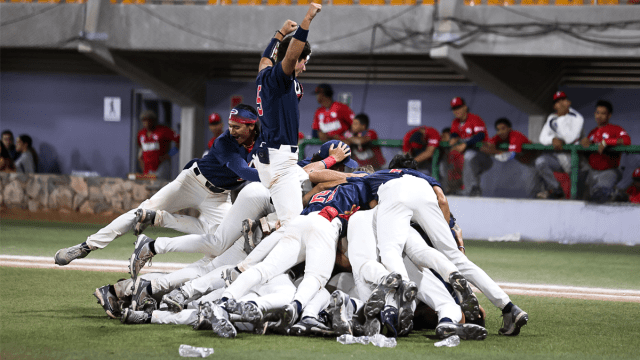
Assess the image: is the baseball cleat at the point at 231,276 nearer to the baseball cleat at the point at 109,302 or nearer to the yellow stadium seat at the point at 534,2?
the baseball cleat at the point at 109,302

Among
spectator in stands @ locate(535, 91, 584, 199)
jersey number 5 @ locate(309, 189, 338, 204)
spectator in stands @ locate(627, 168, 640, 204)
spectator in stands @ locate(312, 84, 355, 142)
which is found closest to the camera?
jersey number 5 @ locate(309, 189, 338, 204)

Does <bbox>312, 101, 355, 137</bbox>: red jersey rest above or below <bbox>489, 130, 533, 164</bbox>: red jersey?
above

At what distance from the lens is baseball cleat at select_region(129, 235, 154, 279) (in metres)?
5.01

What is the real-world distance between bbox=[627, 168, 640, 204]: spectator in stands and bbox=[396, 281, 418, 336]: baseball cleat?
734 centimetres

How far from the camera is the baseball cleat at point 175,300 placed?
472cm

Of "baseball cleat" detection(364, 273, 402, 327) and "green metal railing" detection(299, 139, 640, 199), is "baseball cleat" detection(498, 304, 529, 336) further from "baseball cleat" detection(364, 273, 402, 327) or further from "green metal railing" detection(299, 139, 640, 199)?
"green metal railing" detection(299, 139, 640, 199)

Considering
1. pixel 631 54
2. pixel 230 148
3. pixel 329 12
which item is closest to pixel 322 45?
pixel 329 12

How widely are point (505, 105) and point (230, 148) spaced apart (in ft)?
31.2

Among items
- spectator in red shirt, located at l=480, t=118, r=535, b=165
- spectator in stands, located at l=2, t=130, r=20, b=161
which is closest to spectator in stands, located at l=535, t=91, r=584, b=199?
spectator in red shirt, located at l=480, t=118, r=535, b=165

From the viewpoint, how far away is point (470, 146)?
10.9 metres

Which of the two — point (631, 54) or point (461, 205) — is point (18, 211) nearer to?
point (461, 205)

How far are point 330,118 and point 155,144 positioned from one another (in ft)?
12.8

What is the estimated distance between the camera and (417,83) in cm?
1459

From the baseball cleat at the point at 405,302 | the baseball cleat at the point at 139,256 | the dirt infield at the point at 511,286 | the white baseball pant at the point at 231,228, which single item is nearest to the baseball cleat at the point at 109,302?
the baseball cleat at the point at 139,256
